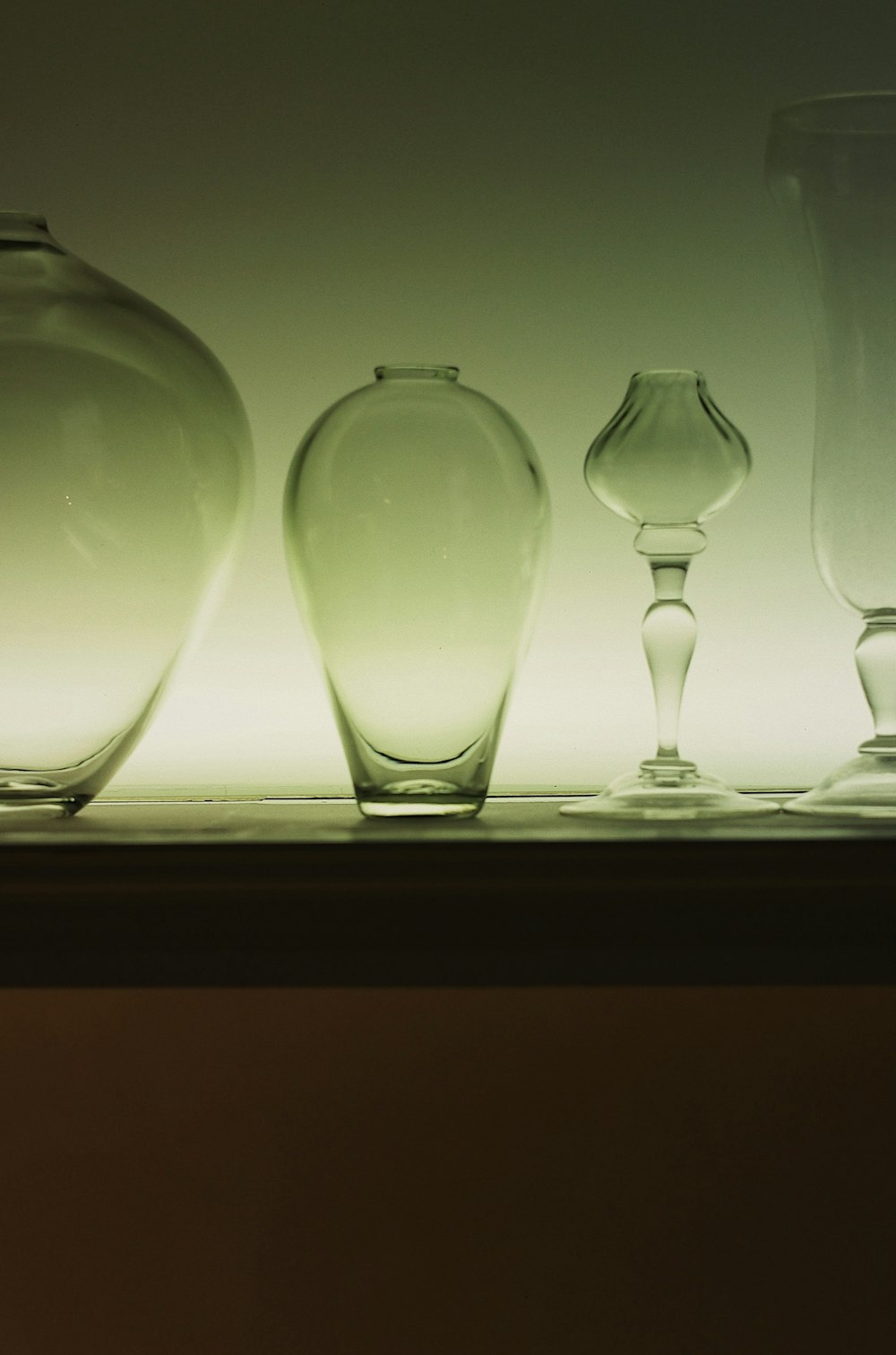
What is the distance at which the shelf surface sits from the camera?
1.56 feet

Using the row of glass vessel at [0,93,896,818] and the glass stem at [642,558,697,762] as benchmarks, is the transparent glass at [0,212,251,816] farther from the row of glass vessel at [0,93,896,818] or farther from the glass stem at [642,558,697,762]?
the glass stem at [642,558,697,762]

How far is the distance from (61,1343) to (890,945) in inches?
20.8

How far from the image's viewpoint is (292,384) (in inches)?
34.5

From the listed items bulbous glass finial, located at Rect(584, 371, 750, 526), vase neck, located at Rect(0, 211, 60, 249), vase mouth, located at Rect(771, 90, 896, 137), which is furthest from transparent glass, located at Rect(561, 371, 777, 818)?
vase neck, located at Rect(0, 211, 60, 249)

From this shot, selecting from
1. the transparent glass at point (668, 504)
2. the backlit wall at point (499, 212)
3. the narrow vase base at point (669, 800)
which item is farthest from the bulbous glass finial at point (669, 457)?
the backlit wall at point (499, 212)

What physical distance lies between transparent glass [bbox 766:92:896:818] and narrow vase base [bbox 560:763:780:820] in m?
0.03

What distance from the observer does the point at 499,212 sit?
0.88 meters

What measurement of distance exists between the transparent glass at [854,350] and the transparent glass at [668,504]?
0.05 meters

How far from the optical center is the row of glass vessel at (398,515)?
0.61 m

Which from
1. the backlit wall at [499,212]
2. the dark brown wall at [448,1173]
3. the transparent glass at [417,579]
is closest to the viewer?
the transparent glass at [417,579]

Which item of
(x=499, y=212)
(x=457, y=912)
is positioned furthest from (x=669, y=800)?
(x=499, y=212)

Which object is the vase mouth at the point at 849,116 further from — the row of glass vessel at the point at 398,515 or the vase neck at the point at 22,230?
the vase neck at the point at 22,230

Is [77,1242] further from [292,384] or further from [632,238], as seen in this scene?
[632,238]

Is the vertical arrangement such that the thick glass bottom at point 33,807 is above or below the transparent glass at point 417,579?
below
